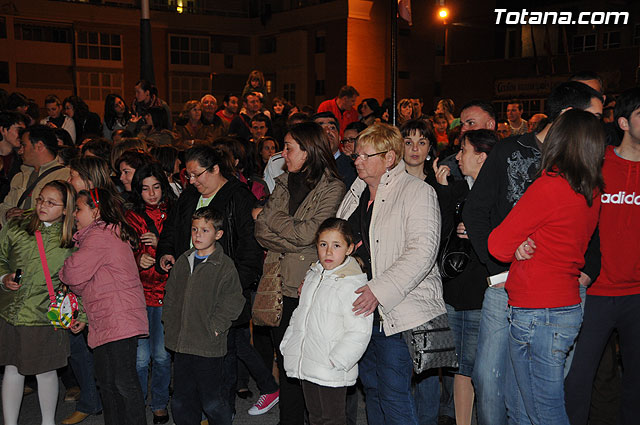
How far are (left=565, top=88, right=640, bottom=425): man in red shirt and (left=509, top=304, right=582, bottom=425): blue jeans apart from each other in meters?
0.85

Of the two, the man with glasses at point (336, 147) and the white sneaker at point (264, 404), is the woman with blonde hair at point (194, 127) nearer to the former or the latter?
the man with glasses at point (336, 147)

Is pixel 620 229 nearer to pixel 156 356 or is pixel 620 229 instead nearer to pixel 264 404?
pixel 264 404

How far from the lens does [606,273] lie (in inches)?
165

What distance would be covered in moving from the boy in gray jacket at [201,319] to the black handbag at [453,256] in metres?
1.57

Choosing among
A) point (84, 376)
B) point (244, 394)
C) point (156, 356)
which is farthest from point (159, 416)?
point (244, 394)

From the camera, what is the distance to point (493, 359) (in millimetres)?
3957

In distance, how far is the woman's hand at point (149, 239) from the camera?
5.38 metres

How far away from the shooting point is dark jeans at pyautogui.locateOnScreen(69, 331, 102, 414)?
18.2 ft

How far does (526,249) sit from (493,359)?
0.93m

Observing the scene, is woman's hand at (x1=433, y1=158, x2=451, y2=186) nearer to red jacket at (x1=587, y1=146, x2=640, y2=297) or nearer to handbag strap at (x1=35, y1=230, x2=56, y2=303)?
red jacket at (x1=587, y1=146, x2=640, y2=297)

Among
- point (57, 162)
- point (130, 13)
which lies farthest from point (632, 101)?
point (130, 13)

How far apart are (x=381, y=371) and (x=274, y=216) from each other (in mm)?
1399

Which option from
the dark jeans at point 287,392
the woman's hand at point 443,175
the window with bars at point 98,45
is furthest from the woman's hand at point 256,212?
the window with bars at point 98,45

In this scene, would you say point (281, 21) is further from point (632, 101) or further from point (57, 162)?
point (632, 101)
